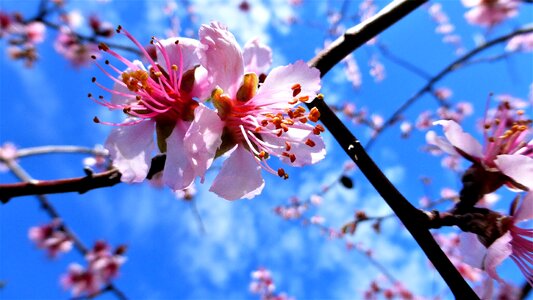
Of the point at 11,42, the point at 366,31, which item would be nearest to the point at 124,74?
the point at 366,31

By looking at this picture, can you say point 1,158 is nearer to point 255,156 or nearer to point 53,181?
point 53,181

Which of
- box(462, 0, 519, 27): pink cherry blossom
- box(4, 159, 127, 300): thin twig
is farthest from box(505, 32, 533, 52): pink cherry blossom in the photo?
box(4, 159, 127, 300): thin twig

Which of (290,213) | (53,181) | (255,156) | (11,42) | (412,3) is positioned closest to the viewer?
(53,181)

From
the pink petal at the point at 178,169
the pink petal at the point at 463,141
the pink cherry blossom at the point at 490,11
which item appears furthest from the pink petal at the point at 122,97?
the pink cherry blossom at the point at 490,11

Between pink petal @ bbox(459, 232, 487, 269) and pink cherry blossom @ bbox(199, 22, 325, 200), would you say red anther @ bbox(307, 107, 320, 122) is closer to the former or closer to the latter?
pink cherry blossom @ bbox(199, 22, 325, 200)

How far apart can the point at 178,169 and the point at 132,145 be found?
202mm

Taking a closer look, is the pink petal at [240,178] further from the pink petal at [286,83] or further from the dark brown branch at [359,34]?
the dark brown branch at [359,34]

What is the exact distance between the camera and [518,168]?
1.03 metres

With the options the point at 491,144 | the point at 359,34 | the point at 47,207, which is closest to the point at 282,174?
the point at 359,34

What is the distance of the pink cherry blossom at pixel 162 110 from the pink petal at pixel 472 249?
0.69 m

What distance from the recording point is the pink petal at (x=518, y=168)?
100 centimetres

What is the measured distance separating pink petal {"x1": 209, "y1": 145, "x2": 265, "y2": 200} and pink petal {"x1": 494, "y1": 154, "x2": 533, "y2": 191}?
0.64 metres

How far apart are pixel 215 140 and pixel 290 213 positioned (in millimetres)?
6084

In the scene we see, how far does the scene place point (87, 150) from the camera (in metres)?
2.89
